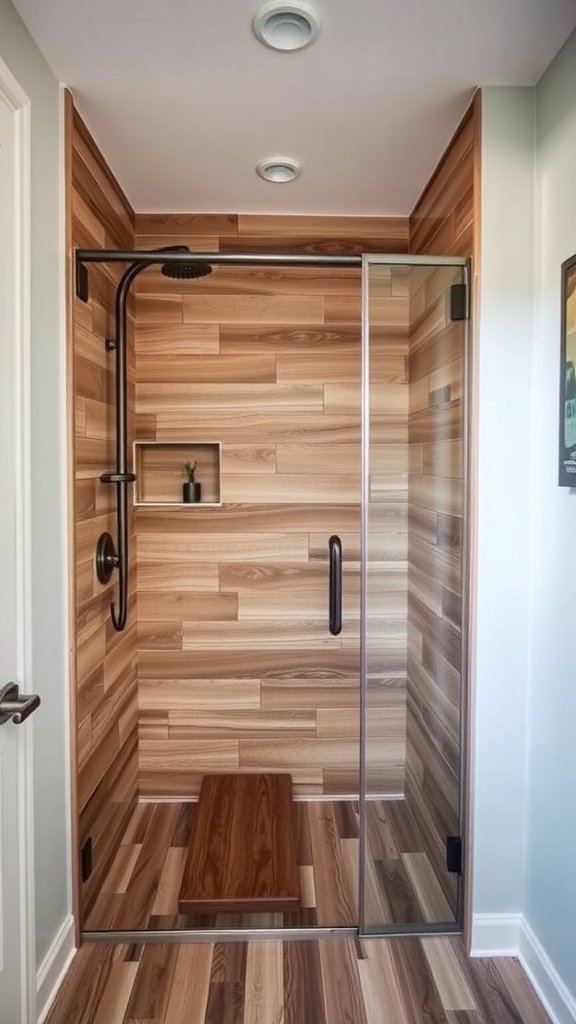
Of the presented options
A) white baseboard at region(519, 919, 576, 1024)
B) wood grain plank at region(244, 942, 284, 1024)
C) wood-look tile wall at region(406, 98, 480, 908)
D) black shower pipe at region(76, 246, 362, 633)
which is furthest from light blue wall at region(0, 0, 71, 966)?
white baseboard at region(519, 919, 576, 1024)

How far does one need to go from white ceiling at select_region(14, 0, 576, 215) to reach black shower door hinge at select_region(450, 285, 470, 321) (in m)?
0.53

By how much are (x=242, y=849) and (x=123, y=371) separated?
174 cm

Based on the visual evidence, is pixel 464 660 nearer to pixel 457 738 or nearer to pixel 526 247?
pixel 457 738

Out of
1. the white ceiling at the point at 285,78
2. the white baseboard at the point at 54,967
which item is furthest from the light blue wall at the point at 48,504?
the white ceiling at the point at 285,78

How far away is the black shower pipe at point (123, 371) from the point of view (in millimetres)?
1854

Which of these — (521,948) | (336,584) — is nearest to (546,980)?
(521,948)

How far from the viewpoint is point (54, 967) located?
64.7 inches

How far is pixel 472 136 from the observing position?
1765 millimetres

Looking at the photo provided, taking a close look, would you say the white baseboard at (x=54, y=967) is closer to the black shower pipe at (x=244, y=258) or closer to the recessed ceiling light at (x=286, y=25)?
the black shower pipe at (x=244, y=258)

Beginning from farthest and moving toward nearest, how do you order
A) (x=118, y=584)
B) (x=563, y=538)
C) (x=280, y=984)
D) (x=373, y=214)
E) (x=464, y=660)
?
(x=373, y=214)
(x=118, y=584)
(x=464, y=660)
(x=280, y=984)
(x=563, y=538)

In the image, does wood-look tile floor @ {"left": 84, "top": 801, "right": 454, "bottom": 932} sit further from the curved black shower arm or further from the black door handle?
the curved black shower arm

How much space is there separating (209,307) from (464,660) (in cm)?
175

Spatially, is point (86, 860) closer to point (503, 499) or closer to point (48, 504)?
point (48, 504)

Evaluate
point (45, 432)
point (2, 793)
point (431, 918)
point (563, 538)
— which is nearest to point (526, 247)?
point (563, 538)
